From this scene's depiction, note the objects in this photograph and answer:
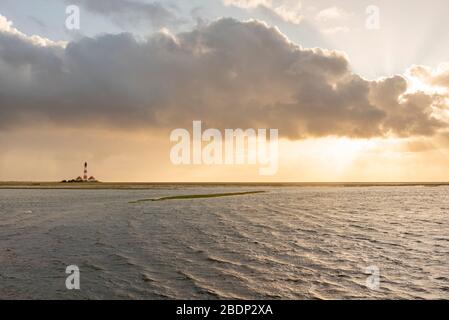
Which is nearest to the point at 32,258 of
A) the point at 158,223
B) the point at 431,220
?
the point at 158,223

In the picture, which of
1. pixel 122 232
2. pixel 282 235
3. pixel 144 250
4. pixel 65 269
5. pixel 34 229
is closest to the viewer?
pixel 65 269

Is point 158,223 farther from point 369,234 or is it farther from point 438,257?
point 438,257

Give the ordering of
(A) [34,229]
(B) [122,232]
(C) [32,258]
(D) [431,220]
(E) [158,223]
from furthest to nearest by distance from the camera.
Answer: (D) [431,220], (E) [158,223], (A) [34,229], (B) [122,232], (C) [32,258]

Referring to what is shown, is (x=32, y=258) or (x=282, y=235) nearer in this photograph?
(x=32, y=258)

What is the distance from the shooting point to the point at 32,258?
24906mm

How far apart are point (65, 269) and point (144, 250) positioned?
675cm

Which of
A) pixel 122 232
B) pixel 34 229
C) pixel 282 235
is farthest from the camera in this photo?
pixel 34 229

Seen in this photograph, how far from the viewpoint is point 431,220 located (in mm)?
47844

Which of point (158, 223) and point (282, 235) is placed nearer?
point (282, 235)
